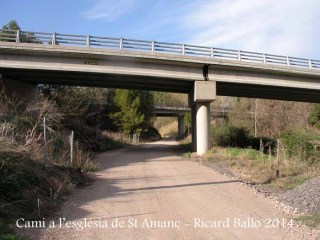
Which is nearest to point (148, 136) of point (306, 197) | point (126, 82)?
point (126, 82)

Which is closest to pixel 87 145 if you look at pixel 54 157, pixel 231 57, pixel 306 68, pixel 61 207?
pixel 231 57

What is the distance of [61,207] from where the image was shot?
31.0 feet

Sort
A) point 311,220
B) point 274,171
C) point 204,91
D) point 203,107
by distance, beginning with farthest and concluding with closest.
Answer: point 203,107, point 204,91, point 274,171, point 311,220

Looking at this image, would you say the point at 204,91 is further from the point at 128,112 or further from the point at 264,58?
the point at 128,112

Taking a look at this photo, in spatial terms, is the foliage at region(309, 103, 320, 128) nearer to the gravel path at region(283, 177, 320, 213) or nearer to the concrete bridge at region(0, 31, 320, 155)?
the concrete bridge at region(0, 31, 320, 155)

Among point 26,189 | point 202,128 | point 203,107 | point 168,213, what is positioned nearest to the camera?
point 168,213

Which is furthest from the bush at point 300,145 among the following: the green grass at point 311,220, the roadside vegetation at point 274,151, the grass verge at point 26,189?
the grass verge at point 26,189

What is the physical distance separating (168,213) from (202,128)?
19.1 m

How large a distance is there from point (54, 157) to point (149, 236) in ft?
28.1

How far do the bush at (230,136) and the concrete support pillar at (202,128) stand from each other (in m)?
8.28

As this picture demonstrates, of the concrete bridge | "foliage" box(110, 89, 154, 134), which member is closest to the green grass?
the concrete bridge

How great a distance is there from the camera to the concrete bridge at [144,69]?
23.7m

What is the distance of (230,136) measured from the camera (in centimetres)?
3688

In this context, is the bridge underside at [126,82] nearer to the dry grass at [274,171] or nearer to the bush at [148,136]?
the dry grass at [274,171]
